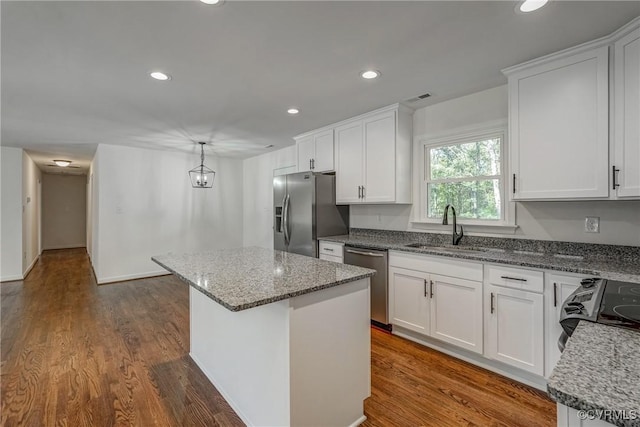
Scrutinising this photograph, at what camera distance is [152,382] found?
7.17ft

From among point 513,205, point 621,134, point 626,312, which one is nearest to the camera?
point 626,312

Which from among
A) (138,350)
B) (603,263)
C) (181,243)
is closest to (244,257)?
(138,350)

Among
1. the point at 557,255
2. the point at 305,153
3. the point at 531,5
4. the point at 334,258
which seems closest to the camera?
the point at 531,5

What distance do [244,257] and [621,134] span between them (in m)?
2.72

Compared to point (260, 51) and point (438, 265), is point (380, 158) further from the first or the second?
point (260, 51)

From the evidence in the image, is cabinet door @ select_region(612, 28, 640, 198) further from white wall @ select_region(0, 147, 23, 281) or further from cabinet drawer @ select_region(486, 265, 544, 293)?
white wall @ select_region(0, 147, 23, 281)

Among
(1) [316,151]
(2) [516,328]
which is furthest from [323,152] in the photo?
(2) [516,328]

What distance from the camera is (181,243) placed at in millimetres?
5859

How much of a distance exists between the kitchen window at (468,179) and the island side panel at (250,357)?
2.27m

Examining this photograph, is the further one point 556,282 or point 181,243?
point 181,243

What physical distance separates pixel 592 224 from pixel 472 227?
0.89 meters

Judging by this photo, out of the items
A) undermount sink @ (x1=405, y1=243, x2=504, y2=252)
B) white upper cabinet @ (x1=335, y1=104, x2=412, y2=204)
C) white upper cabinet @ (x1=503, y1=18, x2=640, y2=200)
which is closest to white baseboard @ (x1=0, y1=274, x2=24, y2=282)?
white upper cabinet @ (x1=335, y1=104, x2=412, y2=204)

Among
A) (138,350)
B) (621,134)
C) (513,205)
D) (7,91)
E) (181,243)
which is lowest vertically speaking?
(138,350)

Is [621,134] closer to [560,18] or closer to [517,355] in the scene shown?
[560,18]
